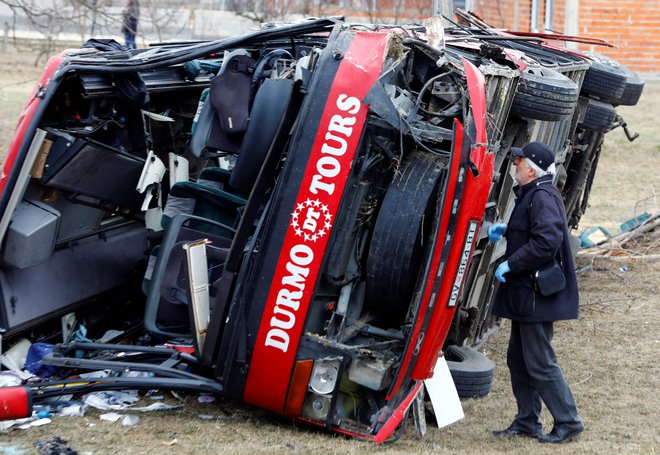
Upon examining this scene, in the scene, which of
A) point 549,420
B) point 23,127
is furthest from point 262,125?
point 549,420

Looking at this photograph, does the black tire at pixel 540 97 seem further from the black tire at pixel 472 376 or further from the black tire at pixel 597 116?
the black tire at pixel 597 116

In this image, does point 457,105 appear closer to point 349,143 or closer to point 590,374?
point 349,143

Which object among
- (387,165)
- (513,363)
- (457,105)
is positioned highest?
(457,105)

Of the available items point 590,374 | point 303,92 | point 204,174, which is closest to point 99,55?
point 204,174

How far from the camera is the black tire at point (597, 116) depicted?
7.73 m

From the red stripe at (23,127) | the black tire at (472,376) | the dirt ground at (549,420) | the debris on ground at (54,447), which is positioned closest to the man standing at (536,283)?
the dirt ground at (549,420)

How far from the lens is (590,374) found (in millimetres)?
6555

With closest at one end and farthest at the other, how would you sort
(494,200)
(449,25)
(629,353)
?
1. (494,200)
2. (629,353)
3. (449,25)

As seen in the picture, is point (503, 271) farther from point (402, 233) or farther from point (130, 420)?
point (130, 420)

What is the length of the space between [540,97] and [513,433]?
1.86 meters

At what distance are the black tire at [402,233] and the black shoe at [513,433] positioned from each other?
0.98m

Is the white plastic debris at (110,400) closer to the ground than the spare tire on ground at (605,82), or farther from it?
closer to the ground

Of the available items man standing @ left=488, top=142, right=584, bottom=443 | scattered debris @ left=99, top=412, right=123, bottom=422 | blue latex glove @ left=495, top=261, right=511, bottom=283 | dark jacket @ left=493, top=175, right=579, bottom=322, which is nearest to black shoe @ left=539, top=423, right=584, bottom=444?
man standing @ left=488, top=142, right=584, bottom=443

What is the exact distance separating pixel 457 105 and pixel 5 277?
8.86 feet
